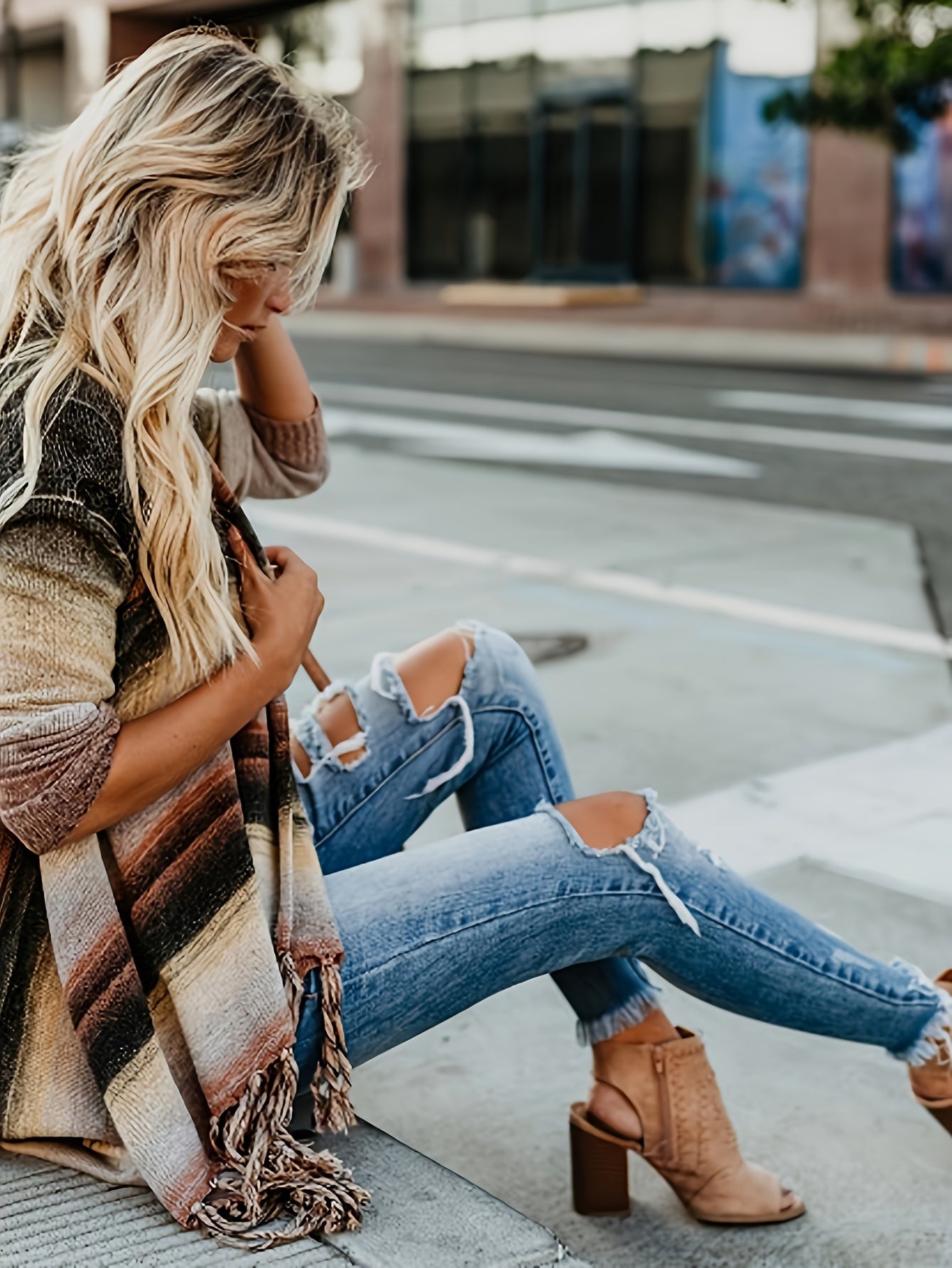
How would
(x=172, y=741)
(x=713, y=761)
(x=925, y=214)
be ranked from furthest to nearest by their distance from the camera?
(x=925, y=214) < (x=713, y=761) < (x=172, y=741)

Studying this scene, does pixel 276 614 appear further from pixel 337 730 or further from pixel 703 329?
pixel 703 329

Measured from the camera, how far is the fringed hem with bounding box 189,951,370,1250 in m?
1.93

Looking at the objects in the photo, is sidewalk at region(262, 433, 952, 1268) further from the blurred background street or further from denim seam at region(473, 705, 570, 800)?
denim seam at region(473, 705, 570, 800)

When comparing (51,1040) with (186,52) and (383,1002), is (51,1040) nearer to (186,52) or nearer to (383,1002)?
(383,1002)

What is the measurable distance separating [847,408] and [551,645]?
27.9ft

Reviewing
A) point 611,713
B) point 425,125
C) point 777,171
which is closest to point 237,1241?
point 611,713

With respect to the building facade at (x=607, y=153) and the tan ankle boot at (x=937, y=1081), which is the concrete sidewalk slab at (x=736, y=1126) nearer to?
the tan ankle boot at (x=937, y=1081)

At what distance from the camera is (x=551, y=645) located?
219 inches

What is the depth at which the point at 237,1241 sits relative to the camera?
74.8 inches

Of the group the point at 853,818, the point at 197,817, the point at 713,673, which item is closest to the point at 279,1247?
the point at 197,817

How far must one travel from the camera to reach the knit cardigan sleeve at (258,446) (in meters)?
2.64

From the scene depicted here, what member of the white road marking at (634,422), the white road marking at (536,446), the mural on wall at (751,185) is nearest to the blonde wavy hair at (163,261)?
the white road marking at (536,446)

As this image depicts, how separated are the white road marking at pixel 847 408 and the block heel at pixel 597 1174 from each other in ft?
33.1

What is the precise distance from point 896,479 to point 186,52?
8.00 metres
